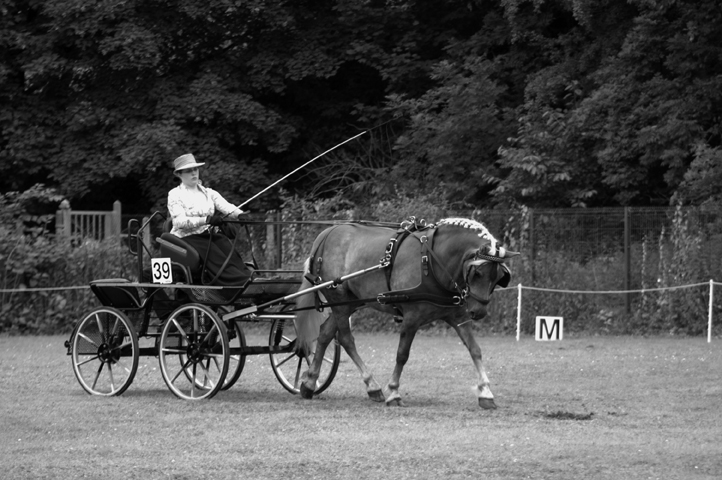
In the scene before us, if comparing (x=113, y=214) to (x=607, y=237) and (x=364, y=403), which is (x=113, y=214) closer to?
(x=607, y=237)

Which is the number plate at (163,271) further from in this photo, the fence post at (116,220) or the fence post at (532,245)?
the fence post at (116,220)

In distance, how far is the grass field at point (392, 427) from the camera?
7402 mm

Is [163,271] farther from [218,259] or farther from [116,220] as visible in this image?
[116,220]

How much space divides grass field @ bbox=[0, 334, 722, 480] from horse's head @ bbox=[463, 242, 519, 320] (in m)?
0.92

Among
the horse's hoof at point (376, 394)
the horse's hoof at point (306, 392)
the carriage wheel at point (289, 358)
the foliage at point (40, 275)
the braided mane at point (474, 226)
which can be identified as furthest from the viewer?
the foliage at point (40, 275)

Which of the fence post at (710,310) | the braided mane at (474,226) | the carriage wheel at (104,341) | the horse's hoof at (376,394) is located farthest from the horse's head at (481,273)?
the fence post at (710,310)

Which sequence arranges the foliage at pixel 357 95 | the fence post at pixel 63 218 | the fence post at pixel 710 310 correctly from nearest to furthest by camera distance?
1. the fence post at pixel 710 310
2. the foliage at pixel 357 95
3. the fence post at pixel 63 218

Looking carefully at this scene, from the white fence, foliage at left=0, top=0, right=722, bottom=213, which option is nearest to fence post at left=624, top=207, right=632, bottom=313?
foliage at left=0, top=0, right=722, bottom=213

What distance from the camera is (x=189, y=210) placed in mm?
11383

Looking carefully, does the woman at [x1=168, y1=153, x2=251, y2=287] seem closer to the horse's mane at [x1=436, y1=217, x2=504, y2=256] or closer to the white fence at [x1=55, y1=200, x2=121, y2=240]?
the horse's mane at [x1=436, y1=217, x2=504, y2=256]

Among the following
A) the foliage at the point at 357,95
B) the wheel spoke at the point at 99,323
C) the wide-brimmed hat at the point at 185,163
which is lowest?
the wheel spoke at the point at 99,323

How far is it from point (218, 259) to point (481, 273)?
2692mm

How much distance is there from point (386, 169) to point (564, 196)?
4579mm

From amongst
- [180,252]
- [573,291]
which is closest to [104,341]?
[180,252]
